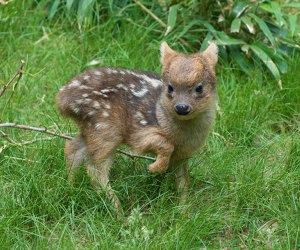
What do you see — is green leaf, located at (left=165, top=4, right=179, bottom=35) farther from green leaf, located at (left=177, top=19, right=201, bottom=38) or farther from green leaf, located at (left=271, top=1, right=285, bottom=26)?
green leaf, located at (left=271, top=1, right=285, bottom=26)

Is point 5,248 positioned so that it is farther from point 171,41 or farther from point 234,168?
point 171,41

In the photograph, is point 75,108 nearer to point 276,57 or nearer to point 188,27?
point 188,27

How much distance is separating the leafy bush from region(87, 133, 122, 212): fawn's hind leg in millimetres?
1738

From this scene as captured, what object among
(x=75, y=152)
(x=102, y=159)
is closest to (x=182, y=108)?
(x=102, y=159)

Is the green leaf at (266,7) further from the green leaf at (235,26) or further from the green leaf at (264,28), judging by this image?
the green leaf at (235,26)

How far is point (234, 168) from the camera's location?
17.7 feet

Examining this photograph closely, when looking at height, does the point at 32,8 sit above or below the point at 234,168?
above

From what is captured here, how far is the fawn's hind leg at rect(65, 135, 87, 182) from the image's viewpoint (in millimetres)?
5293

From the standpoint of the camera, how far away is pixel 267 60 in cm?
649

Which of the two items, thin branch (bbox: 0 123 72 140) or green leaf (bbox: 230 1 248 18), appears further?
green leaf (bbox: 230 1 248 18)

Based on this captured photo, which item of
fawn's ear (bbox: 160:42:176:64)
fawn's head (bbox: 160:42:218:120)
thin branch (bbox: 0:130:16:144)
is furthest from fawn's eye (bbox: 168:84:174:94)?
thin branch (bbox: 0:130:16:144)

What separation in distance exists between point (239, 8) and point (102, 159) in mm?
2140

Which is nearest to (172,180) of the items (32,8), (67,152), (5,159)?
(67,152)

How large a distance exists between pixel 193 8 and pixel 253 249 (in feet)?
8.98
